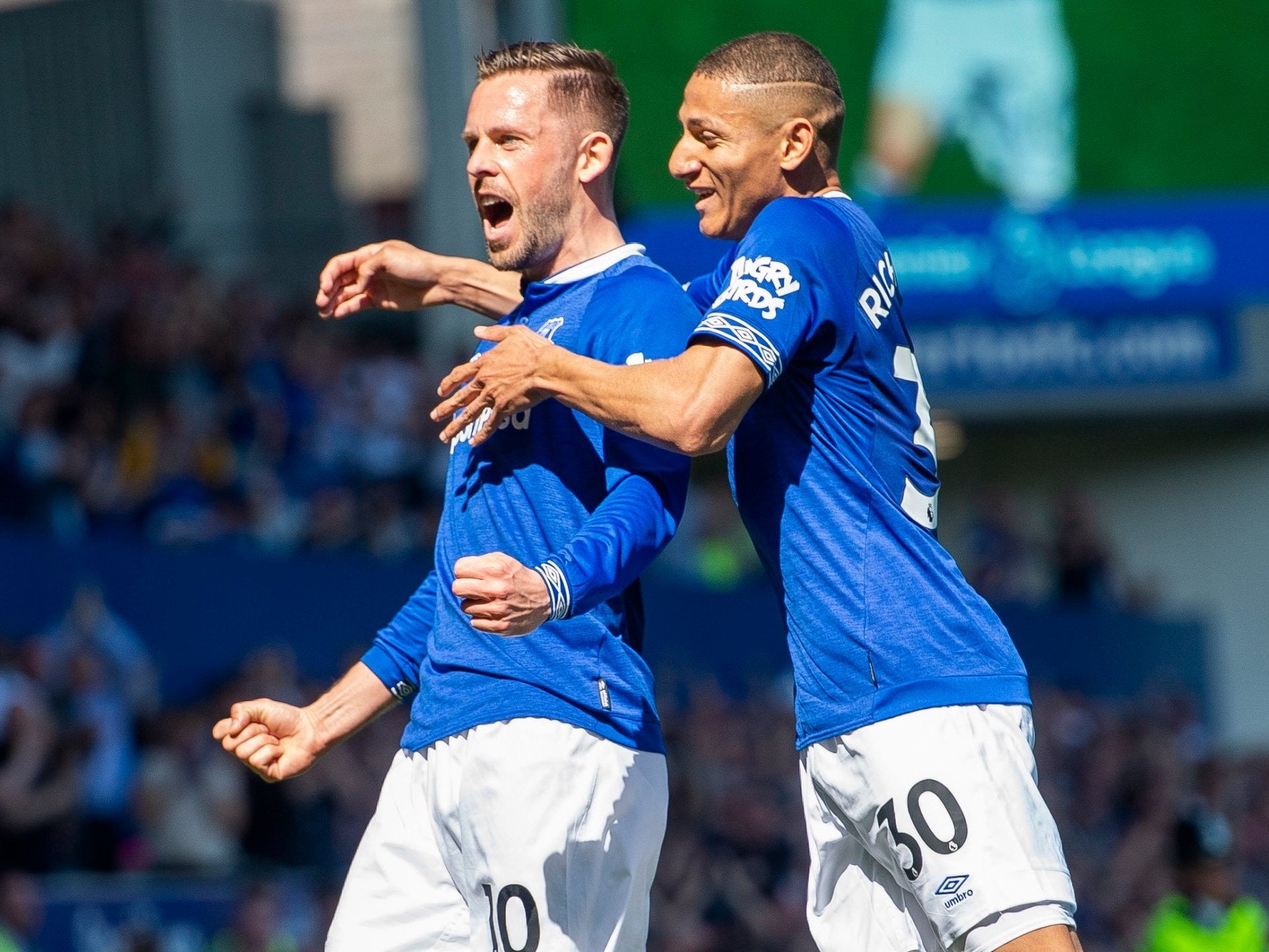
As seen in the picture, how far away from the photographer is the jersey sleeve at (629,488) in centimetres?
308

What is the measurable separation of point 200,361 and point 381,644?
779cm

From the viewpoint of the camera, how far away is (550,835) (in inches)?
129

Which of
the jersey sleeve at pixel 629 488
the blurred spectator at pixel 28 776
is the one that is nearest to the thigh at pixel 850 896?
the jersey sleeve at pixel 629 488

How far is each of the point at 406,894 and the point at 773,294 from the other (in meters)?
1.23

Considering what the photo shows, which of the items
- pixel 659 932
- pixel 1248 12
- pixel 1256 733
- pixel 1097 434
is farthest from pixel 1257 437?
pixel 659 932

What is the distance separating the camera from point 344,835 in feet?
31.2

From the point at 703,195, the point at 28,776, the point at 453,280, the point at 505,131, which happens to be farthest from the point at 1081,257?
the point at 505,131

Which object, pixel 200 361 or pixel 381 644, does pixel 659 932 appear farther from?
pixel 381 644

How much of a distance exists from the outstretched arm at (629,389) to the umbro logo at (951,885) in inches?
31.2

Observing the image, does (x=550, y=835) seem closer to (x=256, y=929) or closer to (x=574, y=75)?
(x=574, y=75)

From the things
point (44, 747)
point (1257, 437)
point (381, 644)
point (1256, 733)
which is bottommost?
point (1256, 733)

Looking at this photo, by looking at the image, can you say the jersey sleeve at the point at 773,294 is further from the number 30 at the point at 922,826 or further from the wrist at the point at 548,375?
the number 30 at the point at 922,826

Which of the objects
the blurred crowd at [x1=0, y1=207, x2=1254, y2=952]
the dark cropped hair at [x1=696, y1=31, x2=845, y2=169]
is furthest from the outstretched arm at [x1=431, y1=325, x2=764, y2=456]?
the blurred crowd at [x1=0, y1=207, x2=1254, y2=952]

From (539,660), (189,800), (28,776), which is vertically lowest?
(189,800)
